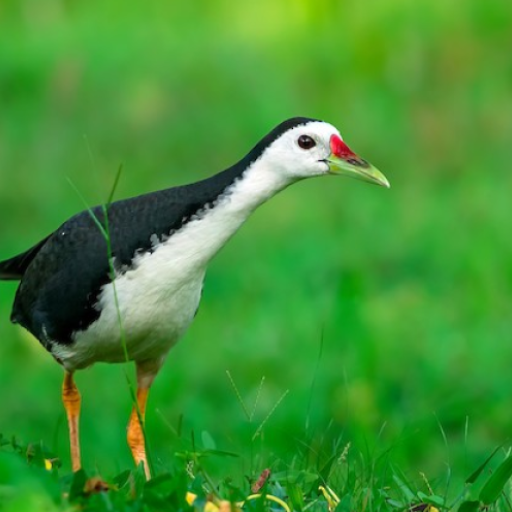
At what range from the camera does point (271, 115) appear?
10562mm

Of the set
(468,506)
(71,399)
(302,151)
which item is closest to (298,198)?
(71,399)

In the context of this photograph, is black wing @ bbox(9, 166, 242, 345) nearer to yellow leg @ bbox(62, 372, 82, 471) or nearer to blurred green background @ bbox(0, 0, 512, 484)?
yellow leg @ bbox(62, 372, 82, 471)

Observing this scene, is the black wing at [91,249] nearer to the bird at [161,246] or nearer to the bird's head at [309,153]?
the bird at [161,246]

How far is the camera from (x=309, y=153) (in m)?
4.13

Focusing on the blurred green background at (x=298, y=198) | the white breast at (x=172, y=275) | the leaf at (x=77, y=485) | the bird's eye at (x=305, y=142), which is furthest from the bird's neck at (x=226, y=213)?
the blurred green background at (x=298, y=198)

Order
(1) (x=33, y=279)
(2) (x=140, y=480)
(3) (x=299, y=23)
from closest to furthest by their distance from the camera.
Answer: (2) (x=140, y=480) < (1) (x=33, y=279) < (3) (x=299, y=23)

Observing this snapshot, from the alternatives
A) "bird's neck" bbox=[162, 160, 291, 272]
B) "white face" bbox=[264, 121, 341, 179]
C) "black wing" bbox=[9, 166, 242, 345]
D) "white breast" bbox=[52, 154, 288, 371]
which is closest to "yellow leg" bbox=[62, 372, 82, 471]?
"black wing" bbox=[9, 166, 242, 345]

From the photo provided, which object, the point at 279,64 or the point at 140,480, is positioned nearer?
the point at 140,480

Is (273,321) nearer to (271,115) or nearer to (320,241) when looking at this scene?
(320,241)

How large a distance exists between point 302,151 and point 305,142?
35 millimetres

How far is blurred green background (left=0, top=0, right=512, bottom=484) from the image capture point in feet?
23.1

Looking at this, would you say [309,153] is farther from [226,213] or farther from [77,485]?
[77,485]

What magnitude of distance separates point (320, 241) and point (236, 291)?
74 cm

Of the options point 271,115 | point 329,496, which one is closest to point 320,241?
point 271,115
